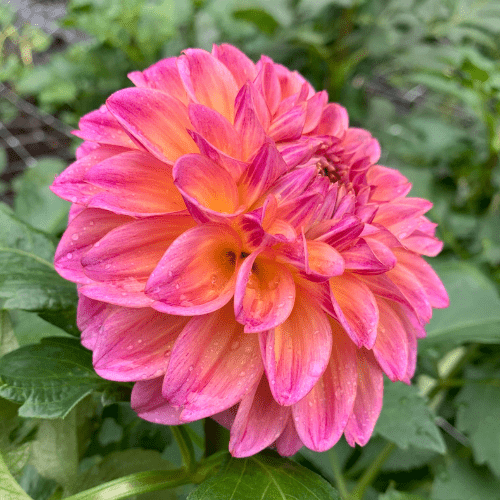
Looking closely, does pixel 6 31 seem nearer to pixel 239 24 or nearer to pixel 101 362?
pixel 239 24

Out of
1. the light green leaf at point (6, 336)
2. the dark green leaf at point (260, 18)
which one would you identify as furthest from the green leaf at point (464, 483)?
the dark green leaf at point (260, 18)

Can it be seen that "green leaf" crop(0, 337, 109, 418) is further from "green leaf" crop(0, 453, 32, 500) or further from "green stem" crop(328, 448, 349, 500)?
"green stem" crop(328, 448, 349, 500)

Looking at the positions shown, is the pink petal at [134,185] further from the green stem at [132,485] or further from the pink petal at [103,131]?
the green stem at [132,485]

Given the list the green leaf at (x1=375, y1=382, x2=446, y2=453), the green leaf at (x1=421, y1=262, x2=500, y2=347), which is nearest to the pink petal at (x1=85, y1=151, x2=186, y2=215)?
the green leaf at (x1=375, y1=382, x2=446, y2=453)

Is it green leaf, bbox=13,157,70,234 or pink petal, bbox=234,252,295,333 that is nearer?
pink petal, bbox=234,252,295,333

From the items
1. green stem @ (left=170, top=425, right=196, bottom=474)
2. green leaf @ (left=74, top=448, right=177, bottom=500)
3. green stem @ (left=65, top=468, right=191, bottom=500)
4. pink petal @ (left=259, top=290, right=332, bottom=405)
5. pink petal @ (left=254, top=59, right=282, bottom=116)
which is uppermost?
pink petal @ (left=254, top=59, right=282, bottom=116)

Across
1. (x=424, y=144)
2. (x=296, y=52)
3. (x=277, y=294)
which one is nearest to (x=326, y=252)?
(x=277, y=294)

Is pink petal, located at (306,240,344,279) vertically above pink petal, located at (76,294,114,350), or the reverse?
pink petal, located at (306,240,344,279)

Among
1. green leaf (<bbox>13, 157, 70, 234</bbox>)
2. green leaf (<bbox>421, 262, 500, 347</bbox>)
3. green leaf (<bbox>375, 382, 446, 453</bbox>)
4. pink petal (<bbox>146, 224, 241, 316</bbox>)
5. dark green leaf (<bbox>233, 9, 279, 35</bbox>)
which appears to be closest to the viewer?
pink petal (<bbox>146, 224, 241, 316</bbox>)

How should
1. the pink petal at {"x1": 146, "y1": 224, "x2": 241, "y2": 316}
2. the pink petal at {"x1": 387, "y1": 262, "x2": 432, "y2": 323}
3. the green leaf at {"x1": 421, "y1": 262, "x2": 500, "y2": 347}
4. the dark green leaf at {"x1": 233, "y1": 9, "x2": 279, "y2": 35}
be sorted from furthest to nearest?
the dark green leaf at {"x1": 233, "y1": 9, "x2": 279, "y2": 35}, the green leaf at {"x1": 421, "y1": 262, "x2": 500, "y2": 347}, the pink petal at {"x1": 387, "y1": 262, "x2": 432, "y2": 323}, the pink petal at {"x1": 146, "y1": 224, "x2": 241, "y2": 316}
